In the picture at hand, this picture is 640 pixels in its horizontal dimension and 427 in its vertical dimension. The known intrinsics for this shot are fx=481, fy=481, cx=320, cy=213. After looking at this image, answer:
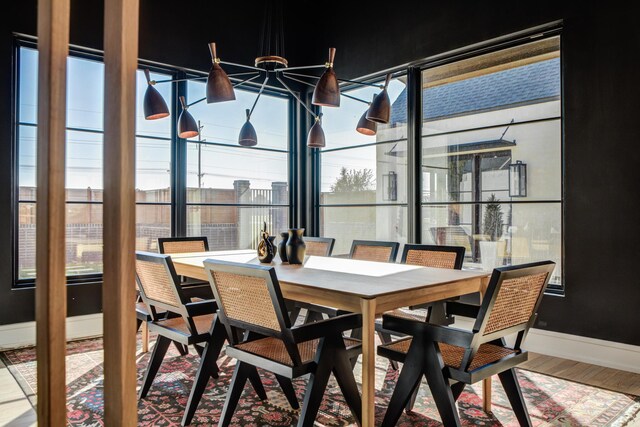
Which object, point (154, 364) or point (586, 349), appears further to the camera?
point (586, 349)

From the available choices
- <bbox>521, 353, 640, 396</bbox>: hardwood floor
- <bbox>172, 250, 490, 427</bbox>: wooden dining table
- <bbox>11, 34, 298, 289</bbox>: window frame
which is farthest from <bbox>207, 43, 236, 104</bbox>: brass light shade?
<bbox>521, 353, 640, 396</bbox>: hardwood floor

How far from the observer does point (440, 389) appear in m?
2.02

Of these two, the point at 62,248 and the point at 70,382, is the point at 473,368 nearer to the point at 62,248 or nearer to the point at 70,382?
the point at 62,248

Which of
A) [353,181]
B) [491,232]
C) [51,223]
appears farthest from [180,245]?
[51,223]

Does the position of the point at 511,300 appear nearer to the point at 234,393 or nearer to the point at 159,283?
the point at 234,393

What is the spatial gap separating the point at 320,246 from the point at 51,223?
299 centimetres

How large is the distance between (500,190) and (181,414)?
286 cm

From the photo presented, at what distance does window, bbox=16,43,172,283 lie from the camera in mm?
3887

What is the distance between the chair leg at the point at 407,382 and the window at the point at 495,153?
1.98m

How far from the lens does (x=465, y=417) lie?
2.44 metres

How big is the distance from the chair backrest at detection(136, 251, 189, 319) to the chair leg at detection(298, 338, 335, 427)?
80 cm

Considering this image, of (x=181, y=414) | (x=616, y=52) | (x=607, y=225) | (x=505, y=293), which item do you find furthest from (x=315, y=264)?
(x=616, y=52)

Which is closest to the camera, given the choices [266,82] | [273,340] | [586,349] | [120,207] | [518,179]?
[120,207]

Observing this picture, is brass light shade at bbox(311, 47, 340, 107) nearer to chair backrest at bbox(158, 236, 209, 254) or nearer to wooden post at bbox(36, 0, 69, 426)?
wooden post at bbox(36, 0, 69, 426)
